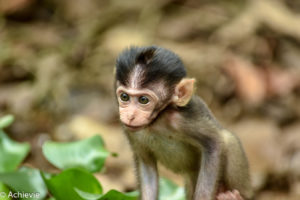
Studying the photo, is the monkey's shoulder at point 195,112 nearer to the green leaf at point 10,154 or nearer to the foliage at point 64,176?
the foliage at point 64,176

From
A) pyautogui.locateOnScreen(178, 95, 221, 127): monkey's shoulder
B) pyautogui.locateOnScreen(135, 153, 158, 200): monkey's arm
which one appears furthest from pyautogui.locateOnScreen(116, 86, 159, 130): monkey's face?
pyautogui.locateOnScreen(135, 153, 158, 200): monkey's arm

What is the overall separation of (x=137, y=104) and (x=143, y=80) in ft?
0.61

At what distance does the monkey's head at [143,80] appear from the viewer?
4.35m

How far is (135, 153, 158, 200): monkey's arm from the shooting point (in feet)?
16.3

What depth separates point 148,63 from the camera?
14.3 ft

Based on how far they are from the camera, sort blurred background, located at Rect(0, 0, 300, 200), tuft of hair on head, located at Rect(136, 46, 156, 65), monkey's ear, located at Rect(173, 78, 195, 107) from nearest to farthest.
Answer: tuft of hair on head, located at Rect(136, 46, 156, 65)
monkey's ear, located at Rect(173, 78, 195, 107)
blurred background, located at Rect(0, 0, 300, 200)

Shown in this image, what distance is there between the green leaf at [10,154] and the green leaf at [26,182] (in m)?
0.24

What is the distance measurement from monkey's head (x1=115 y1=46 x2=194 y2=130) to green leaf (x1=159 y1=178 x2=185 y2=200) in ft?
4.74

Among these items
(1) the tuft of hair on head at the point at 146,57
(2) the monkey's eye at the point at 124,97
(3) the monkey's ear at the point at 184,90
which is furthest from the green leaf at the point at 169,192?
(1) the tuft of hair on head at the point at 146,57

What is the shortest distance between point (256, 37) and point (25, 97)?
14.1ft

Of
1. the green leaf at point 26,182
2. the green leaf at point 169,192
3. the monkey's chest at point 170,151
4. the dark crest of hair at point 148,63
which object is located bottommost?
the green leaf at point 169,192

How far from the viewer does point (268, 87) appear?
374 inches

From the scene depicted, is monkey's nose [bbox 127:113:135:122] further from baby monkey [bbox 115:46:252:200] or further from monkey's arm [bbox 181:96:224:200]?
monkey's arm [bbox 181:96:224:200]

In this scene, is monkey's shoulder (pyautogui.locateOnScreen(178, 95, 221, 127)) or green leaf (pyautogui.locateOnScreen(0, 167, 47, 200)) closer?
monkey's shoulder (pyautogui.locateOnScreen(178, 95, 221, 127))
